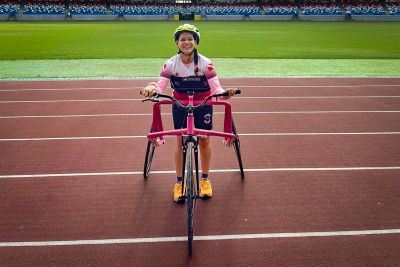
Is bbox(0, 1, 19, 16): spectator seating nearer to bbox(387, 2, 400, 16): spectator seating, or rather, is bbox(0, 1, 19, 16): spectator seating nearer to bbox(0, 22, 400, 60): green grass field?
bbox(0, 22, 400, 60): green grass field

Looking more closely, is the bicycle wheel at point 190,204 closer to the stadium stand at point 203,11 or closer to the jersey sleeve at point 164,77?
the jersey sleeve at point 164,77

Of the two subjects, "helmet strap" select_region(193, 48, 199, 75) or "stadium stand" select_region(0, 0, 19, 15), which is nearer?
"helmet strap" select_region(193, 48, 199, 75)

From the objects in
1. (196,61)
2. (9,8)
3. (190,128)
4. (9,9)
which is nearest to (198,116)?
(196,61)

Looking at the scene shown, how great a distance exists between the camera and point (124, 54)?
1730 centimetres

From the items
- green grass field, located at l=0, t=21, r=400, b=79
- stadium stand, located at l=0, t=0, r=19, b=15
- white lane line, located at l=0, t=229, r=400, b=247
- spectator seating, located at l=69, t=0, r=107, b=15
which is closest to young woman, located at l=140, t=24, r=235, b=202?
white lane line, located at l=0, t=229, r=400, b=247

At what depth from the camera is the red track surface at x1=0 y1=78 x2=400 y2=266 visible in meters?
3.55

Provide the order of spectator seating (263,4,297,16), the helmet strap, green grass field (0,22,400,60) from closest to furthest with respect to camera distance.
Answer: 1. the helmet strap
2. green grass field (0,22,400,60)
3. spectator seating (263,4,297,16)

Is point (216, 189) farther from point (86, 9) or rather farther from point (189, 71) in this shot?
point (86, 9)

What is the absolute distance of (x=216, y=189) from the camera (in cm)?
481

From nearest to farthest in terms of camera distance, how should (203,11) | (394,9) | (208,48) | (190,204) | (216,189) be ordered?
(190,204)
(216,189)
(208,48)
(394,9)
(203,11)

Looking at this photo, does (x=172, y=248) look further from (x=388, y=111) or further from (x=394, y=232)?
(x=388, y=111)

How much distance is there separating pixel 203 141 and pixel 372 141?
12.4ft

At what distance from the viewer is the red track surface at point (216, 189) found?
3547 millimetres

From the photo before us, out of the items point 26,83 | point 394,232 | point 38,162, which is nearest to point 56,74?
point 26,83
